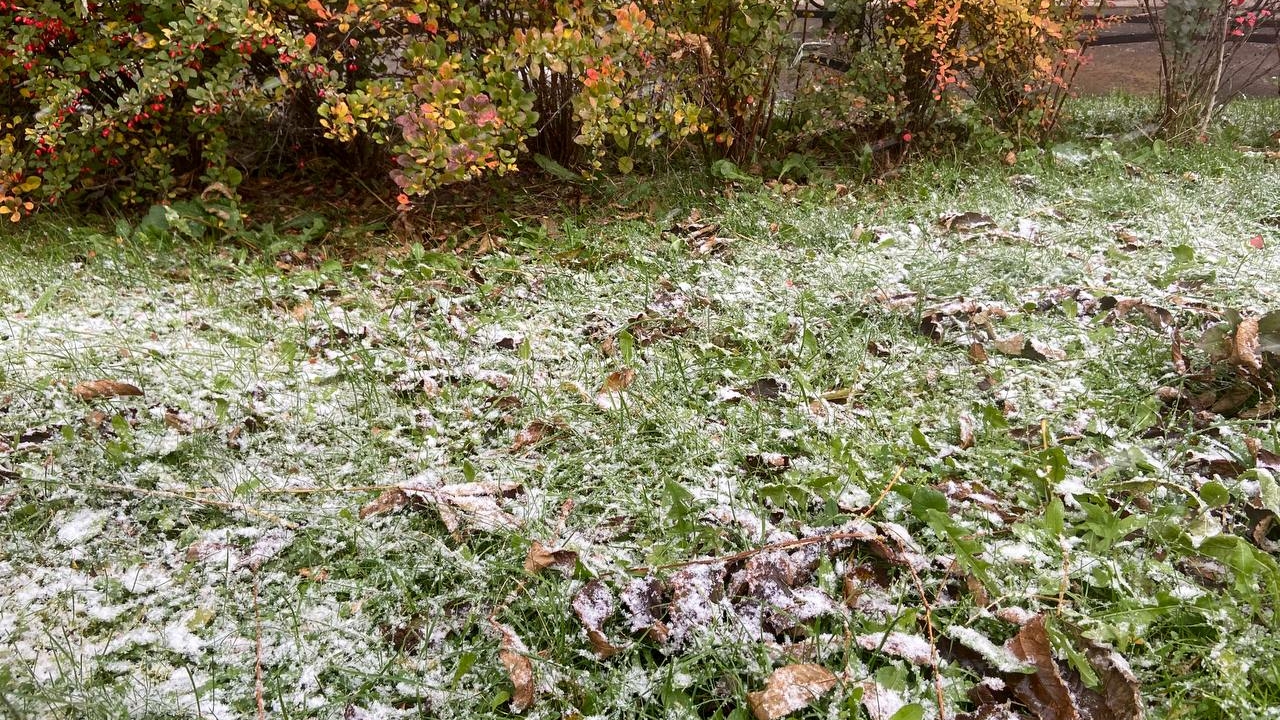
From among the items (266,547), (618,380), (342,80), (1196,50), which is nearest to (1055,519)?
(618,380)

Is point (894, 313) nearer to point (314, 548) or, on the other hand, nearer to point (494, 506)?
point (494, 506)

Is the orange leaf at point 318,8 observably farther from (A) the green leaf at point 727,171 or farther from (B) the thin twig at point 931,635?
(B) the thin twig at point 931,635

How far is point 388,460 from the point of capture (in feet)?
7.39

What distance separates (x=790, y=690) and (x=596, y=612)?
16.9 inches

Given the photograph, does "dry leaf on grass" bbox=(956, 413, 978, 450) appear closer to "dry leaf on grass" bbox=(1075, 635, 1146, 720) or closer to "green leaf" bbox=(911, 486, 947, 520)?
"green leaf" bbox=(911, 486, 947, 520)

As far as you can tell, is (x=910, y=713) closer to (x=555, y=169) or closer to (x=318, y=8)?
(x=318, y=8)

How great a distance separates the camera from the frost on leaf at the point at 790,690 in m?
1.45

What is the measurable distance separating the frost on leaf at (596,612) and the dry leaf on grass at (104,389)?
1629 mm

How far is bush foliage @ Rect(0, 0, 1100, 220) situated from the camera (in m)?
3.49

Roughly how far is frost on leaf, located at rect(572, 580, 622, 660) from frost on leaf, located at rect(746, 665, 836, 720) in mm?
304

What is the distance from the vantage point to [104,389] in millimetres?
2463

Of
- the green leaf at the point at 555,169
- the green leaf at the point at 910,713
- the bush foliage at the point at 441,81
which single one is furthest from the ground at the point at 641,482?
the green leaf at the point at 555,169

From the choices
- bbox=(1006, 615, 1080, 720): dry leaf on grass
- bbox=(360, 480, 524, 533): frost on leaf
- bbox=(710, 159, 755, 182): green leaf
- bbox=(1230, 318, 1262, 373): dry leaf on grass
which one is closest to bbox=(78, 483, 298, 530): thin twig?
bbox=(360, 480, 524, 533): frost on leaf

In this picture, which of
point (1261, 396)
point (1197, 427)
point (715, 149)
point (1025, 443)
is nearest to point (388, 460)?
point (1025, 443)
